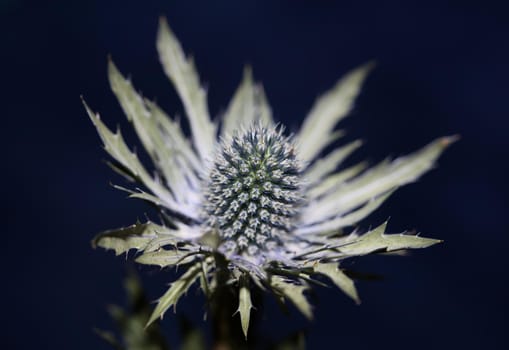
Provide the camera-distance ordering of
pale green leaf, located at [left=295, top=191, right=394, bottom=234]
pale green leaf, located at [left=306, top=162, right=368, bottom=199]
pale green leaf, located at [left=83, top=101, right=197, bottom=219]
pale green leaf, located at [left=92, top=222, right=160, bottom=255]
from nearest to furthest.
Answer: pale green leaf, located at [left=92, top=222, right=160, bottom=255] → pale green leaf, located at [left=83, top=101, right=197, bottom=219] → pale green leaf, located at [left=295, top=191, right=394, bottom=234] → pale green leaf, located at [left=306, top=162, right=368, bottom=199]

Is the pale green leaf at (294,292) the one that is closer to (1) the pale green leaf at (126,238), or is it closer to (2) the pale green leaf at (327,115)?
(1) the pale green leaf at (126,238)

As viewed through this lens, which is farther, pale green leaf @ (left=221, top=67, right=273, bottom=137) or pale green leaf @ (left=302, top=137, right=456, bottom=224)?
pale green leaf @ (left=221, top=67, right=273, bottom=137)

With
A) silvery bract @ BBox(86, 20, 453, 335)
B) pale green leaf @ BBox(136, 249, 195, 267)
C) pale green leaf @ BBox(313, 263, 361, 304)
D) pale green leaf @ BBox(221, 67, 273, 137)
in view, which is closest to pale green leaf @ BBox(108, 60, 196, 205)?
silvery bract @ BBox(86, 20, 453, 335)

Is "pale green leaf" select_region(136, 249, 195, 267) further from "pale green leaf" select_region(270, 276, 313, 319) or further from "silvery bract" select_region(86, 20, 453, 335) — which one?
"pale green leaf" select_region(270, 276, 313, 319)

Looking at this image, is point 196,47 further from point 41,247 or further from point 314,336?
point 314,336

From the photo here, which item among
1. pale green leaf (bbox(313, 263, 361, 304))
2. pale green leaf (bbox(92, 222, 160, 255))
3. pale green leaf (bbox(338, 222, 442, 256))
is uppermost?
pale green leaf (bbox(92, 222, 160, 255))

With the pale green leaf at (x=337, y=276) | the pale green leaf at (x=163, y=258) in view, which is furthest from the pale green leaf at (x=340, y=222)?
the pale green leaf at (x=163, y=258)
